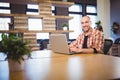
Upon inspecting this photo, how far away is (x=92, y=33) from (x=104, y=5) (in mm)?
4626

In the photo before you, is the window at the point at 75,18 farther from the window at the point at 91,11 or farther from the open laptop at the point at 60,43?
the open laptop at the point at 60,43

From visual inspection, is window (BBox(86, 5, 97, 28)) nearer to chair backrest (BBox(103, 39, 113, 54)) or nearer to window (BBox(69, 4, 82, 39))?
window (BBox(69, 4, 82, 39))

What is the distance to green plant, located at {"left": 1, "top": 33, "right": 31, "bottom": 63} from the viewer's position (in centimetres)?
133

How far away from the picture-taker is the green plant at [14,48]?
52.6 inches

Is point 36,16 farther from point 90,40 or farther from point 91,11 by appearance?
point 91,11

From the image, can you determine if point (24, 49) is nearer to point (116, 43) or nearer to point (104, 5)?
point (116, 43)

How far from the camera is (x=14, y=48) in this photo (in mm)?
1330

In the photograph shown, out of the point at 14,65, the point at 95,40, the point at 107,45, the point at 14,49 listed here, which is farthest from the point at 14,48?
the point at 107,45

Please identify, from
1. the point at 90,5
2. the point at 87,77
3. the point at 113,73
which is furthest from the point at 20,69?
the point at 90,5

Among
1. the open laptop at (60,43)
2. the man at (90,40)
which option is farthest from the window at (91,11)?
the open laptop at (60,43)

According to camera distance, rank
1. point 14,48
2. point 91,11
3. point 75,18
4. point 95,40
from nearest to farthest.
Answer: point 14,48, point 95,40, point 75,18, point 91,11

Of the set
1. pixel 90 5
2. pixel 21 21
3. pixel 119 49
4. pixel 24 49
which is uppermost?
pixel 90 5

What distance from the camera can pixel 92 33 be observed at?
2990 millimetres

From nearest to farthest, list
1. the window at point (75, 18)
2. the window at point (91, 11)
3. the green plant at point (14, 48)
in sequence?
1. the green plant at point (14, 48)
2. the window at point (75, 18)
3. the window at point (91, 11)
